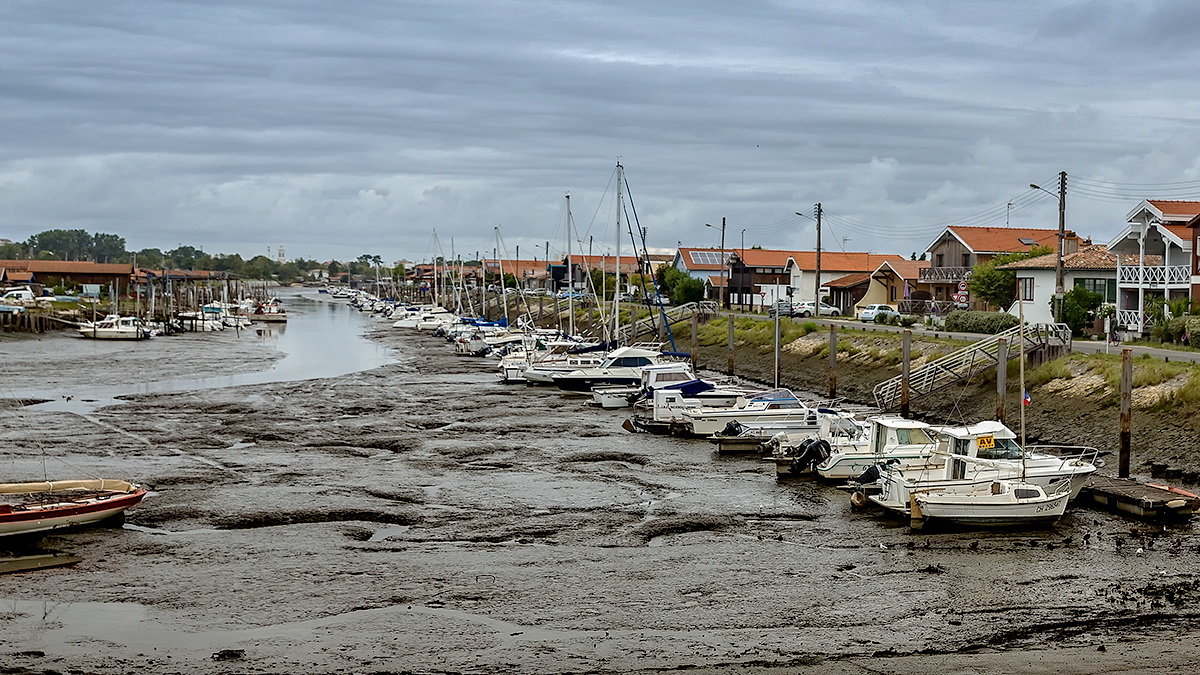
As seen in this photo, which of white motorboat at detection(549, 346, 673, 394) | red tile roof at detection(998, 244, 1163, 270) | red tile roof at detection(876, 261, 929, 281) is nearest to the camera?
white motorboat at detection(549, 346, 673, 394)

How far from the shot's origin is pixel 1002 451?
3066 centimetres

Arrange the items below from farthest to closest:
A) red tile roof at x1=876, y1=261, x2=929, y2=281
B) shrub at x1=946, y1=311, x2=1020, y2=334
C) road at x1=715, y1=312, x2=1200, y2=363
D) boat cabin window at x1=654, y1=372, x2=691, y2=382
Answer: red tile roof at x1=876, y1=261, x2=929, y2=281 → shrub at x1=946, y1=311, x2=1020, y2=334 → boat cabin window at x1=654, y1=372, x2=691, y2=382 → road at x1=715, y1=312, x2=1200, y2=363

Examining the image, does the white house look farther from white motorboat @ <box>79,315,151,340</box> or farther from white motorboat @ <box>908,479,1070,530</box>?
white motorboat @ <box>79,315,151,340</box>

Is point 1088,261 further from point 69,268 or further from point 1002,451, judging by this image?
point 69,268

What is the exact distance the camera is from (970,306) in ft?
285

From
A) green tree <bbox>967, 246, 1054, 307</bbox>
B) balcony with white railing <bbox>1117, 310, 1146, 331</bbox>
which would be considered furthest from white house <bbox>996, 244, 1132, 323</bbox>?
balcony with white railing <bbox>1117, 310, 1146, 331</bbox>

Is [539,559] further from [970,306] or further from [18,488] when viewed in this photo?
[970,306]

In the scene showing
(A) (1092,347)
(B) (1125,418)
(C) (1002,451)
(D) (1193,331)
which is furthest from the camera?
(A) (1092,347)

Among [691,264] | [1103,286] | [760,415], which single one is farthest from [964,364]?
[691,264]

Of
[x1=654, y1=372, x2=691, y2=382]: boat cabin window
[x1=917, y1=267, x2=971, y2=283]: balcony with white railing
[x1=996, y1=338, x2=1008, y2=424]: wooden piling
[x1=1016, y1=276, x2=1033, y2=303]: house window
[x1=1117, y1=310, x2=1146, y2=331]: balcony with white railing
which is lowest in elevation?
[x1=654, y1=372, x2=691, y2=382]: boat cabin window

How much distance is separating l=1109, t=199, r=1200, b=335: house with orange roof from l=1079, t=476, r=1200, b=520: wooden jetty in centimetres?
3097

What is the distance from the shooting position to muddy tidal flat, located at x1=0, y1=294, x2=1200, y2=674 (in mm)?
20172

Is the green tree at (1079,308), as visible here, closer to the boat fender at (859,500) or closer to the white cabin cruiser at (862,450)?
the white cabin cruiser at (862,450)

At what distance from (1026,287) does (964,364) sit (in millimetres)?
28526
